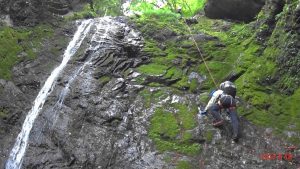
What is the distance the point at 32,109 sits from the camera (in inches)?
416

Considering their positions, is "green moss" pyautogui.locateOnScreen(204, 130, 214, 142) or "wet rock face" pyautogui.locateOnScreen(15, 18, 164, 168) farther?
"green moss" pyautogui.locateOnScreen(204, 130, 214, 142)

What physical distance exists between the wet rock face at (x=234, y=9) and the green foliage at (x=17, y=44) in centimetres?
708

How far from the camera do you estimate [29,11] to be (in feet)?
47.0

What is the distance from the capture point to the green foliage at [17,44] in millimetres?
11814

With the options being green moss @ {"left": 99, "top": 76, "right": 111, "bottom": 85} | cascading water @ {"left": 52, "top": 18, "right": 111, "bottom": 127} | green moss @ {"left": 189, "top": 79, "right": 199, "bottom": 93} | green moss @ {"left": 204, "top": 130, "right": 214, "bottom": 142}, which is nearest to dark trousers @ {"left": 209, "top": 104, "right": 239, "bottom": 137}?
green moss @ {"left": 204, "top": 130, "right": 214, "bottom": 142}

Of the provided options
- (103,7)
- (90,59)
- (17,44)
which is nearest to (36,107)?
(90,59)

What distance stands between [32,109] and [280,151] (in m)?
7.15

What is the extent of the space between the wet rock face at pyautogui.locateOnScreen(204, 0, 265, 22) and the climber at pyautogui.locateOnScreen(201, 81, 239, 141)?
21.1 ft

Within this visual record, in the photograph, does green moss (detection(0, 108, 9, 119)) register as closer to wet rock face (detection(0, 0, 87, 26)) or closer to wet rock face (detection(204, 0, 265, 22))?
wet rock face (detection(0, 0, 87, 26))

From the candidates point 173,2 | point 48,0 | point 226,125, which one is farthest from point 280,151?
point 173,2

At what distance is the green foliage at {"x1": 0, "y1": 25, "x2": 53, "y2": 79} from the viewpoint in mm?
11814

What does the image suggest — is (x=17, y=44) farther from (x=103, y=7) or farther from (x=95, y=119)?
(x=103, y=7)

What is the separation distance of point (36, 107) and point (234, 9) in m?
9.19

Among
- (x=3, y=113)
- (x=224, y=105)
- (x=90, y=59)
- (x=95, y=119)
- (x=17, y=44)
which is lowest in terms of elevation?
(x=3, y=113)
